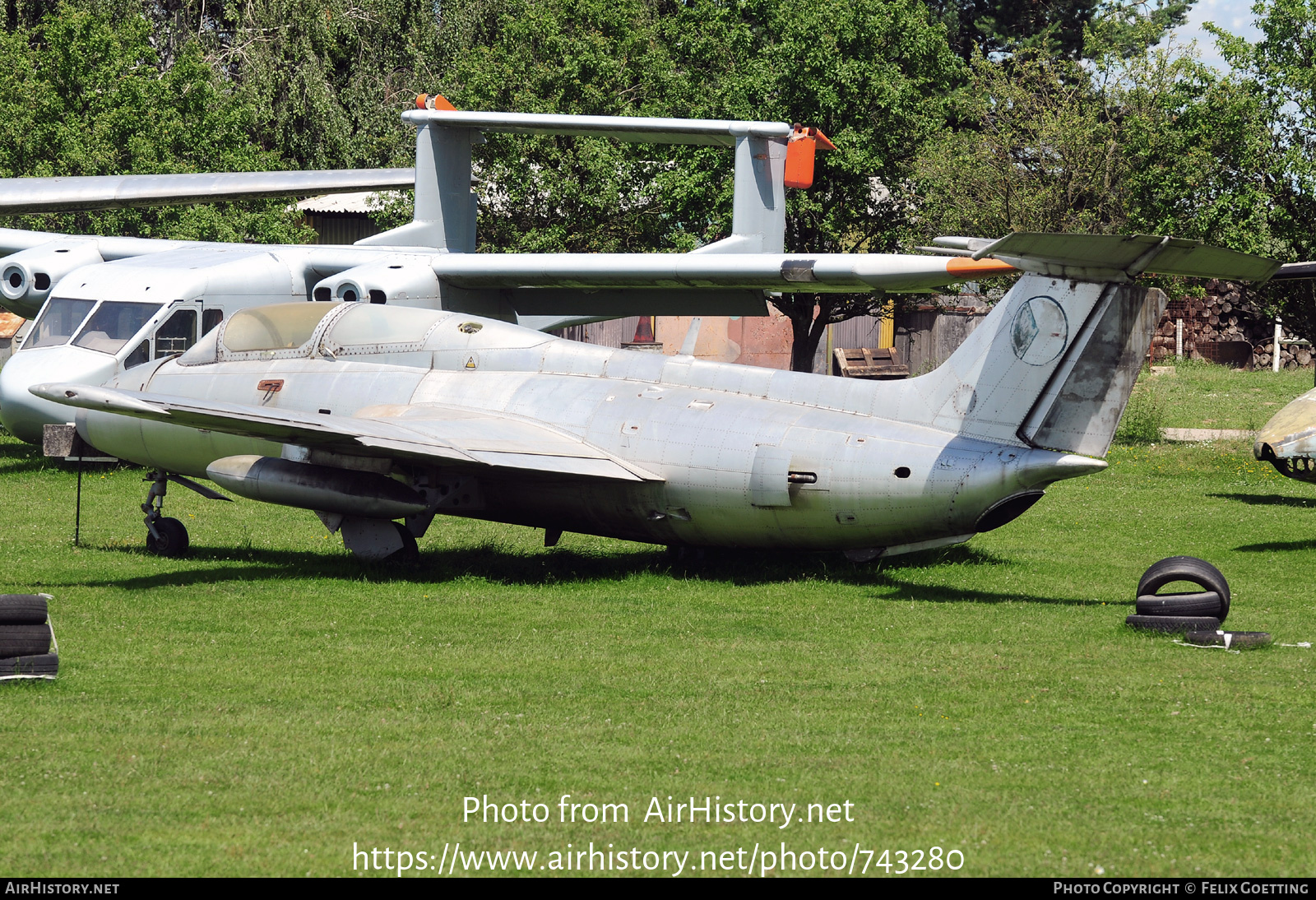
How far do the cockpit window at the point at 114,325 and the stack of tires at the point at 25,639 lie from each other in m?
10.9

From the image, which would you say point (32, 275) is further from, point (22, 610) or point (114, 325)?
point (22, 610)

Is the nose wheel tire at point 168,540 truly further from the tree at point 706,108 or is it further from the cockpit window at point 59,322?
the tree at point 706,108

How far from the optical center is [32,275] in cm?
2381

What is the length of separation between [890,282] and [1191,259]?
5.11 meters

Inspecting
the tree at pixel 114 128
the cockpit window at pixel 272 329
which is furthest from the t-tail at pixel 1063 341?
the tree at pixel 114 128

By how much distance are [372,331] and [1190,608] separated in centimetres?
934

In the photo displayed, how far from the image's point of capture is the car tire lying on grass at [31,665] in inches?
388

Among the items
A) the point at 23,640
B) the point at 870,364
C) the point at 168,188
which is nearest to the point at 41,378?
the point at 168,188

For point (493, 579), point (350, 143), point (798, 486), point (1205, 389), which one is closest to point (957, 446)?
point (798, 486)

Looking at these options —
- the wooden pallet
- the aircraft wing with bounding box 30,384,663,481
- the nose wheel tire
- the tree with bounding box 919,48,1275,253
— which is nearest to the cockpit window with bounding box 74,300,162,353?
the nose wheel tire

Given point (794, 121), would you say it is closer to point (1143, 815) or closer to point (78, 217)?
point (78, 217)

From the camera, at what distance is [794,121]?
1371 inches

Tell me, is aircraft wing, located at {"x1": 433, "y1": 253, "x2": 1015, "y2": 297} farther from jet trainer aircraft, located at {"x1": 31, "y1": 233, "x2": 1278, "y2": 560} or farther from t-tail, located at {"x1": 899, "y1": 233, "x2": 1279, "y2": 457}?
t-tail, located at {"x1": 899, "y1": 233, "x2": 1279, "y2": 457}

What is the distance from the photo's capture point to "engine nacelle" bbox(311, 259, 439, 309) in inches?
830
